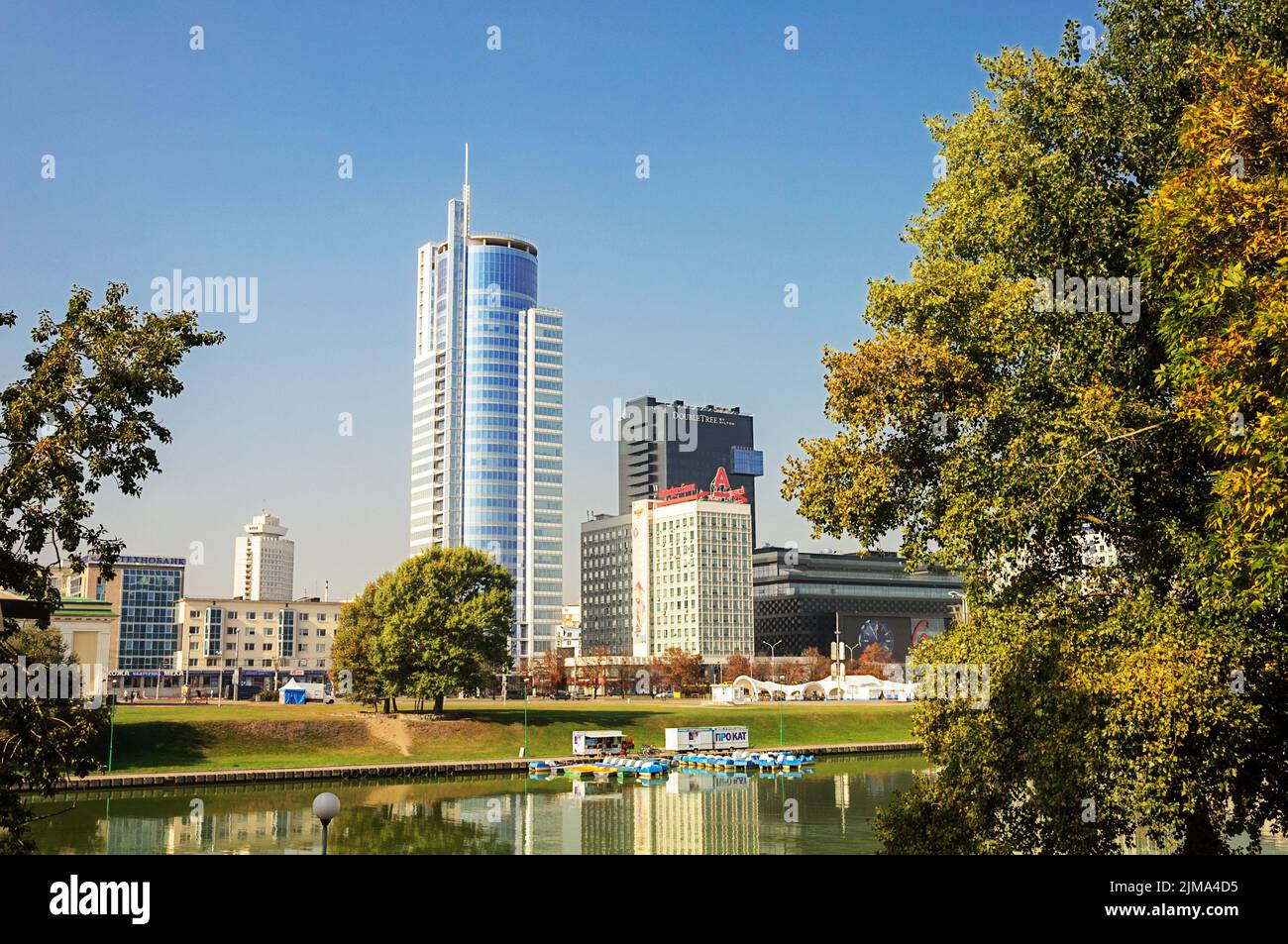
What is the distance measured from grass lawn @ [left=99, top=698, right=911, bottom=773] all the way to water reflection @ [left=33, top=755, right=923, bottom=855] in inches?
393

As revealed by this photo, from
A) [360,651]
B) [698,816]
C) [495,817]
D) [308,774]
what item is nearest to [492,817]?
[495,817]

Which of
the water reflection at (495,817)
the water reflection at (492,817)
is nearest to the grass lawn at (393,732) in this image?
the water reflection at (492,817)

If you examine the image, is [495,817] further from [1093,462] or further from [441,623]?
[1093,462]

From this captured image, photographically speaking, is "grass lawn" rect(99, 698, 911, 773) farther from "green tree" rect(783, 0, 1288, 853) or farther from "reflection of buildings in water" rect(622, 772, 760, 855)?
"green tree" rect(783, 0, 1288, 853)

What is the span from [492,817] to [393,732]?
40.9 meters

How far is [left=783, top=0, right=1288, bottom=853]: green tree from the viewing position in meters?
21.7

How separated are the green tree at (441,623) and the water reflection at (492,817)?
19.7 meters

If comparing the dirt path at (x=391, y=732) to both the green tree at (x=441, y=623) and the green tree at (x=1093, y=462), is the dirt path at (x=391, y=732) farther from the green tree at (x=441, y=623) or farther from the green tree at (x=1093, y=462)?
the green tree at (x=1093, y=462)

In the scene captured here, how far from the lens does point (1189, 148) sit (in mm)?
22719

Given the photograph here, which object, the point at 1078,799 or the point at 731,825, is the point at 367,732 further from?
the point at 1078,799

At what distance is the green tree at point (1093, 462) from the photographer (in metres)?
21.7

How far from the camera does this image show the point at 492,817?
258ft
